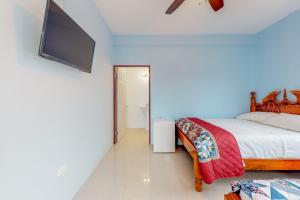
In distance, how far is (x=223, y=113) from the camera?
4.51 metres

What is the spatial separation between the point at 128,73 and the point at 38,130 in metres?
5.15

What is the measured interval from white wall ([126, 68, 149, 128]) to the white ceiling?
239 cm

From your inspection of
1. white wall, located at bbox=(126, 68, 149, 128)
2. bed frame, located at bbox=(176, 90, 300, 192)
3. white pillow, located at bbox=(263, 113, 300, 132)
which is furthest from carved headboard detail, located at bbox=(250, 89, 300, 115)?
white wall, located at bbox=(126, 68, 149, 128)

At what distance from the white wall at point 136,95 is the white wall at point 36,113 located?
12.7 feet

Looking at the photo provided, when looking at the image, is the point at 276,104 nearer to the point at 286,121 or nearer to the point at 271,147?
the point at 286,121

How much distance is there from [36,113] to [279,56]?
4.25 metres

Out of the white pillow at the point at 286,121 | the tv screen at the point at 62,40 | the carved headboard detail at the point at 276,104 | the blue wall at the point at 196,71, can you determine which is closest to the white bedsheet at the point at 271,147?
the white pillow at the point at 286,121

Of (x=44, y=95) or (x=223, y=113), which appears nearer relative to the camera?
(x=44, y=95)

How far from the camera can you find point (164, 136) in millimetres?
3973

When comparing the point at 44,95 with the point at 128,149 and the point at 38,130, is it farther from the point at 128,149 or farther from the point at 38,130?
the point at 128,149

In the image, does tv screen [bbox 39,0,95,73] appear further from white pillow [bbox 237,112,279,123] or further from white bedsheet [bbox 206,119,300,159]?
white pillow [bbox 237,112,279,123]

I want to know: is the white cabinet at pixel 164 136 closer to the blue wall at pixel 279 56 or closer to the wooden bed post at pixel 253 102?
the wooden bed post at pixel 253 102

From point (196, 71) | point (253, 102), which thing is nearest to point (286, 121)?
point (253, 102)

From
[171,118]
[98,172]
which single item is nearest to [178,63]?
[171,118]
